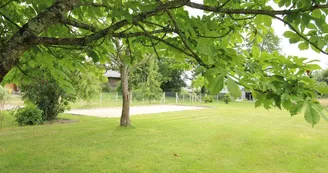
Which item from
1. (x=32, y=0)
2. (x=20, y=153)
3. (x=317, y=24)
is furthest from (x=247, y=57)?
(x=20, y=153)

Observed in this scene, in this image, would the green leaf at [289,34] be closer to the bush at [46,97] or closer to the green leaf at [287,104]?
the green leaf at [287,104]

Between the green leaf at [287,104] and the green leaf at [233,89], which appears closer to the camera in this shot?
the green leaf at [233,89]

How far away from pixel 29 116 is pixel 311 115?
434 inches

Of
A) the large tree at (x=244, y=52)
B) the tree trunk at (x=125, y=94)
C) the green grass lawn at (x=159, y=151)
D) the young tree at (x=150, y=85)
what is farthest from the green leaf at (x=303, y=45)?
the young tree at (x=150, y=85)

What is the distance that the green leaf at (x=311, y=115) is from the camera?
117 cm

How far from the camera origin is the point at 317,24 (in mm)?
1509

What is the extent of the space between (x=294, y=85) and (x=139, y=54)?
1.61 metres

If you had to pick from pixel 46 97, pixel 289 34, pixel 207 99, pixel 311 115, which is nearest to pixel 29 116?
pixel 46 97

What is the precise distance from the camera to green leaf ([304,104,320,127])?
1169 millimetres

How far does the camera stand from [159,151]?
6184mm

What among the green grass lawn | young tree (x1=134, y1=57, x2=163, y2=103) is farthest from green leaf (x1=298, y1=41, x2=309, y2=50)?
young tree (x1=134, y1=57, x2=163, y2=103)

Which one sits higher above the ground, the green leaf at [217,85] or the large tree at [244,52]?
the large tree at [244,52]

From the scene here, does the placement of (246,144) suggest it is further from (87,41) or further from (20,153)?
(87,41)

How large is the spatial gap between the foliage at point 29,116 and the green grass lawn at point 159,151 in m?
1.77
